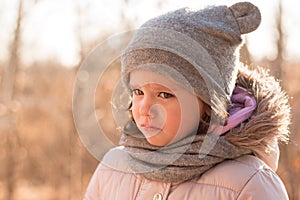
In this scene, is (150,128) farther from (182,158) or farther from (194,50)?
(194,50)

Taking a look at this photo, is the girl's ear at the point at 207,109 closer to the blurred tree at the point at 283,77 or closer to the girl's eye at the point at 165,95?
the girl's eye at the point at 165,95

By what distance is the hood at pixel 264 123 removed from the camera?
57.4 inches

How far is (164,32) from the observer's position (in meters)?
1.48

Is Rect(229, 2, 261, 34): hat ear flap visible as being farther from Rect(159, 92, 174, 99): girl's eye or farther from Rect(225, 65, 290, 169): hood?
Rect(159, 92, 174, 99): girl's eye

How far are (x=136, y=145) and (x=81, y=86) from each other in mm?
1554

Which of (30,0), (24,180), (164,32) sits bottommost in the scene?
(24,180)

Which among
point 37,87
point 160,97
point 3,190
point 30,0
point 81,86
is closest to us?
point 160,97

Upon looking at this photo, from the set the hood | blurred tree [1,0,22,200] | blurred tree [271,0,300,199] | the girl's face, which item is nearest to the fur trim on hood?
the hood

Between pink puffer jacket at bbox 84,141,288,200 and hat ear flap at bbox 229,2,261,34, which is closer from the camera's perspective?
pink puffer jacket at bbox 84,141,288,200

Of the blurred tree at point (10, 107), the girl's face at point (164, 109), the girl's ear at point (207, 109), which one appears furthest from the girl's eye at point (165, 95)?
the blurred tree at point (10, 107)

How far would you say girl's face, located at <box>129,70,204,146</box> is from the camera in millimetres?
1451

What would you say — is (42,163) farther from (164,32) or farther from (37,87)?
(164,32)

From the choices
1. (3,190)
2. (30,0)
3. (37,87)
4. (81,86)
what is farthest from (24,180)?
(81,86)

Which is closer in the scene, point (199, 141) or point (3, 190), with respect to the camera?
point (199, 141)
